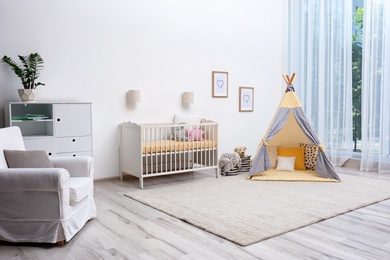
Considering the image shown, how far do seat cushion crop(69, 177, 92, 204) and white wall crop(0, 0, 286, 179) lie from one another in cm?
165

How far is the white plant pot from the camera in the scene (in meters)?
4.04

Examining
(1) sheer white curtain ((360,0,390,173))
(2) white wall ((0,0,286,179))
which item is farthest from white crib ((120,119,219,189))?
(1) sheer white curtain ((360,0,390,173))

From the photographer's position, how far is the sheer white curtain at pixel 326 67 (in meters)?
5.77

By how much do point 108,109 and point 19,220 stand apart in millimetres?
2335

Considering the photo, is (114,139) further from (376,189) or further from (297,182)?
(376,189)

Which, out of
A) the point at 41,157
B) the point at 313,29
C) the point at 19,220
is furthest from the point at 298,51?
the point at 19,220

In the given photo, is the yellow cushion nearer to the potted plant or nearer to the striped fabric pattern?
the striped fabric pattern

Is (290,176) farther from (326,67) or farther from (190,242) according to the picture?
(190,242)

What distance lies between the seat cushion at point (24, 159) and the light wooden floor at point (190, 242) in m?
0.59

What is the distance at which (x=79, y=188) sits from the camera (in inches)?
114

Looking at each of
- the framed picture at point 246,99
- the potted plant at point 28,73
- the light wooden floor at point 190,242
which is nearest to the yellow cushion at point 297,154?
the framed picture at point 246,99

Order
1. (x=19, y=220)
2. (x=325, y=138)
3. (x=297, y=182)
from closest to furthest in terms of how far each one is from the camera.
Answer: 1. (x=19, y=220)
2. (x=297, y=182)
3. (x=325, y=138)

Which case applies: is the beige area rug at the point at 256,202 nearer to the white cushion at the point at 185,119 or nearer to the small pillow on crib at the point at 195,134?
the small pillow on crib at the point at 195,134

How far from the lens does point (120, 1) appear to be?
16.1 ft
